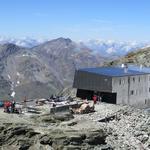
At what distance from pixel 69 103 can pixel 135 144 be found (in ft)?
49.0

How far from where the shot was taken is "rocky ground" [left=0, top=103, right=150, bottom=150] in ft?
149

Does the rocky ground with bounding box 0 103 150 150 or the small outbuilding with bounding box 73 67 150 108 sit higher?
the small outbuilding with bounding box 73 67 150 108

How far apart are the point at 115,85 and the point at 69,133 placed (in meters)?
24.3

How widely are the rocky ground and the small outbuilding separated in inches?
534

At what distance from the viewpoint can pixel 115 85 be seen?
68938 millimetres

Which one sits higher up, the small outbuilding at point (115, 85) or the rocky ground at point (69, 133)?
the small outbuilding at point (115, 85)

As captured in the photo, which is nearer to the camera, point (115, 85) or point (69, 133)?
point (69, 133)

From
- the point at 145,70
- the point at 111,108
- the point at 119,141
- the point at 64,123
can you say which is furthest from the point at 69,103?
the point at 145,70

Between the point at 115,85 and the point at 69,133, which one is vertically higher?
the point at 115,85

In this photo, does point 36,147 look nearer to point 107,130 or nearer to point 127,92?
point 107,130

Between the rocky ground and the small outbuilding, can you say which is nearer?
the rocky ground

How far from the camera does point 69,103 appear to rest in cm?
6072

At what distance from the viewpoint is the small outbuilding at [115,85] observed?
226ft

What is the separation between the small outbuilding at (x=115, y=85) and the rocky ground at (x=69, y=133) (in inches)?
534
